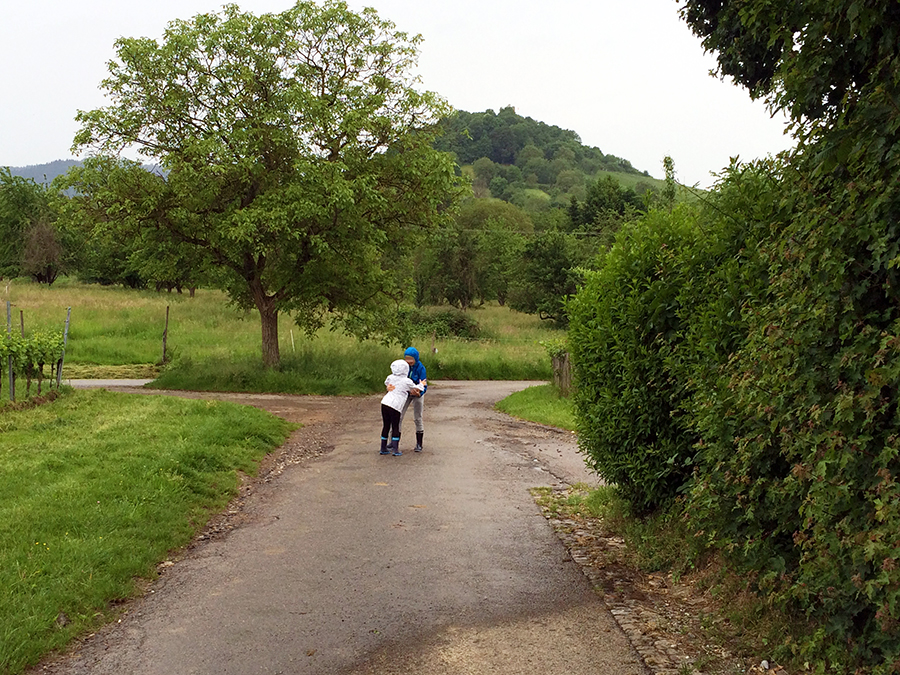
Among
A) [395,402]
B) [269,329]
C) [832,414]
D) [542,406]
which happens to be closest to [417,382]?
[395,402]

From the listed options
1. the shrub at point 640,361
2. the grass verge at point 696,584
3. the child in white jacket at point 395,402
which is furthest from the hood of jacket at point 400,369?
the shrub at point 640,361

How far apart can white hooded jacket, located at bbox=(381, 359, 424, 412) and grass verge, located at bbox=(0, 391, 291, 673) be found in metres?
2.28

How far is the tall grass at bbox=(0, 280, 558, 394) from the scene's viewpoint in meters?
24.0

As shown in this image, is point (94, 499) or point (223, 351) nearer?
point (94, 499)

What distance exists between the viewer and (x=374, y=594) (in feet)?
19.4

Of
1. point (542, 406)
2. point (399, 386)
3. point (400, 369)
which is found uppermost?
point (400, 369)

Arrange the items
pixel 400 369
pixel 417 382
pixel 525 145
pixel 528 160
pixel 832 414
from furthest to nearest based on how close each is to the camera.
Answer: pixel 525 145, pixel 528 160, pixel 417 382, pixel 400 369, pixel 832 414

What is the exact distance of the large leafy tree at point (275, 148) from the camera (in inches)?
854

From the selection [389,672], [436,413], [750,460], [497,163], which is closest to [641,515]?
[750,460]

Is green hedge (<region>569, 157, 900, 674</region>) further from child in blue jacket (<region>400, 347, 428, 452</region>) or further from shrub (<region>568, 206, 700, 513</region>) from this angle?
child in blue jacket (<region>400, 347, 428, 452</region>)

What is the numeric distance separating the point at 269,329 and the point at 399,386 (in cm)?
1373

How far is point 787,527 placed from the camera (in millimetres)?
4348

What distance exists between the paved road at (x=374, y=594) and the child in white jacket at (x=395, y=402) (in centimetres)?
160

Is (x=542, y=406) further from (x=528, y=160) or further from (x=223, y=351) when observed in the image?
(x=528, y=160)
